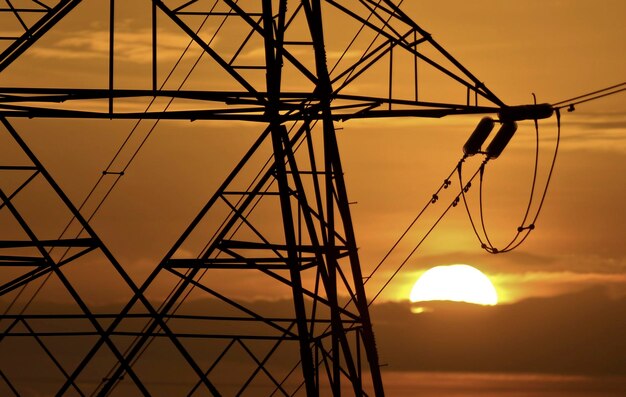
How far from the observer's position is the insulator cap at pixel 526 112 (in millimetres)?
31203

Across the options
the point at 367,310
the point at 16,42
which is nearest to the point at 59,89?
the point at 16,42

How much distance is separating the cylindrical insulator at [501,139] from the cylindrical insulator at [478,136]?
8.2 inches

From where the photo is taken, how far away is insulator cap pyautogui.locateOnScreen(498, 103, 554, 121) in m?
31.2

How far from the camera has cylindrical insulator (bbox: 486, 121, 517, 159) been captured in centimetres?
3122

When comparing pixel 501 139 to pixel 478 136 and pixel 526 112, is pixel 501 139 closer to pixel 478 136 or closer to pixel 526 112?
pixel 478 136

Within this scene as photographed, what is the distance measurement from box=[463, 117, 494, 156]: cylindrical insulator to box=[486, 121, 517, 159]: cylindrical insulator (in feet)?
0.68

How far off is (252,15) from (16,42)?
4.98m

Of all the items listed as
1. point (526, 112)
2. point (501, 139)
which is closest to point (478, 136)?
point (501, 139)

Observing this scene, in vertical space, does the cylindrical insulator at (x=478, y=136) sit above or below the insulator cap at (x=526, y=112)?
below

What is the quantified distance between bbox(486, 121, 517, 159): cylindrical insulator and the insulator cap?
13 cm

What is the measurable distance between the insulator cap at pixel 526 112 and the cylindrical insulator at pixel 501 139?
0.41 feet

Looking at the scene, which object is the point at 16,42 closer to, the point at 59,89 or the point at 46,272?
the point at 59,89

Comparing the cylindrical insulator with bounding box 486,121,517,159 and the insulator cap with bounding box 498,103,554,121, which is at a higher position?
the insulator cap with bounding box 498,103,554,121

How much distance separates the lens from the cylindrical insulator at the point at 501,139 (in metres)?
31.2
